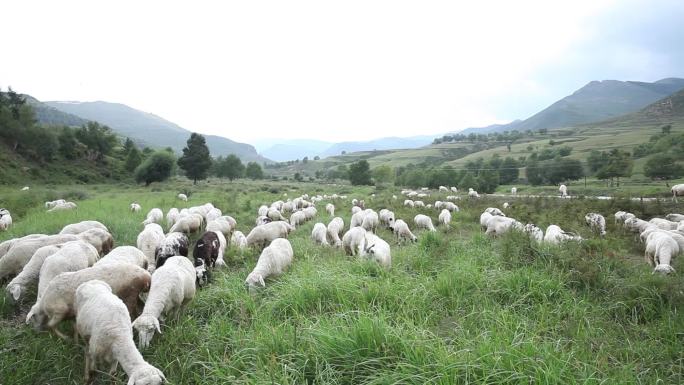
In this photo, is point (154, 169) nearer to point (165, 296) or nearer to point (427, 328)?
point (165, 296)

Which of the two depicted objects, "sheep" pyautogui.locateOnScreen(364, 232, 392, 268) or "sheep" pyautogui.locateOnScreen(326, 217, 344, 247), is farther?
"sheep" pyautogui.locateOnScreen(326, 217, 344, 247)

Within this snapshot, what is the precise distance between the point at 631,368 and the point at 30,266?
10408 millimetres

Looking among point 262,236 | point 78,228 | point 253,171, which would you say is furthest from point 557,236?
point 253,171

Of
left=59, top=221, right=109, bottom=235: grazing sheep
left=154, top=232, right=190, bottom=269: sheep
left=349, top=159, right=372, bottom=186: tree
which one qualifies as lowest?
left=349, top=159, right=372, bottom=186: tree

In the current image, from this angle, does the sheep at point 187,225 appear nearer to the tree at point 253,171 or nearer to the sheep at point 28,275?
the sheep at point 28,275

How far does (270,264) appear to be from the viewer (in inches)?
317

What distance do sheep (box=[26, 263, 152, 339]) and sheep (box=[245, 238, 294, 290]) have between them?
1.99 metres

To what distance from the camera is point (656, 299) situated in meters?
5.84

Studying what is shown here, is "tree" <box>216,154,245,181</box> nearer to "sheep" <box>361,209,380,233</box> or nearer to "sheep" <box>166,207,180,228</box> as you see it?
"sheep" <box>166,207,180,228</box>

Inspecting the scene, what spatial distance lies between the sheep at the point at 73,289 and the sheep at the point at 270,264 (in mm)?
1990

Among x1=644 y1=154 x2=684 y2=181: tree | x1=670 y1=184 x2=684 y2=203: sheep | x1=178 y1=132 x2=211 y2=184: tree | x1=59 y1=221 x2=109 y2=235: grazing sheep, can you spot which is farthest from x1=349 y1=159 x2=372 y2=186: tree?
x1=59 y1=221 x2=109 y2=235: grazing sheep

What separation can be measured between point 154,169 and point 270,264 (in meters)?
56.0

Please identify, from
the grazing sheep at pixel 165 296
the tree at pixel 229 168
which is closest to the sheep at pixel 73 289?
the grazing sheep at pixel 165 296

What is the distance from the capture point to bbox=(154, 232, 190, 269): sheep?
830 centimetres
